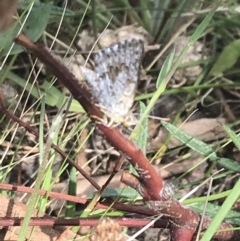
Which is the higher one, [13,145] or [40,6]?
[40,6]

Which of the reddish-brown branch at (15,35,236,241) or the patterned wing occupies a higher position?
the patterned wing

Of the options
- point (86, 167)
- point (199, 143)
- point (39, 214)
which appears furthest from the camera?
point (86, 167)

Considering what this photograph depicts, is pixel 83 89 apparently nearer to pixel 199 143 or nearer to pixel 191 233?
pixel 191 233

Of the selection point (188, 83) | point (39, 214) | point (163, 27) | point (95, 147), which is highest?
point (163, 27)

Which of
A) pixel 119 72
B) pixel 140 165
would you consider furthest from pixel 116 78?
pixel 140 165

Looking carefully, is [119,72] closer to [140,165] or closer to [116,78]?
[116,78]

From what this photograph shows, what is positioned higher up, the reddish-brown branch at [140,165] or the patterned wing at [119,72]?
the patterned wing at [119,72]

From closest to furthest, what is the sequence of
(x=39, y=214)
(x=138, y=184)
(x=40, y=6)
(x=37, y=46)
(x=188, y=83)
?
(x=37, y=46) < (x=138, y=184) < (x=39, y=214) < (x=40, y=6) < (x=188, y=83)

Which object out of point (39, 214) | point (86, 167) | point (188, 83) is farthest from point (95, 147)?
point (39, 214)
